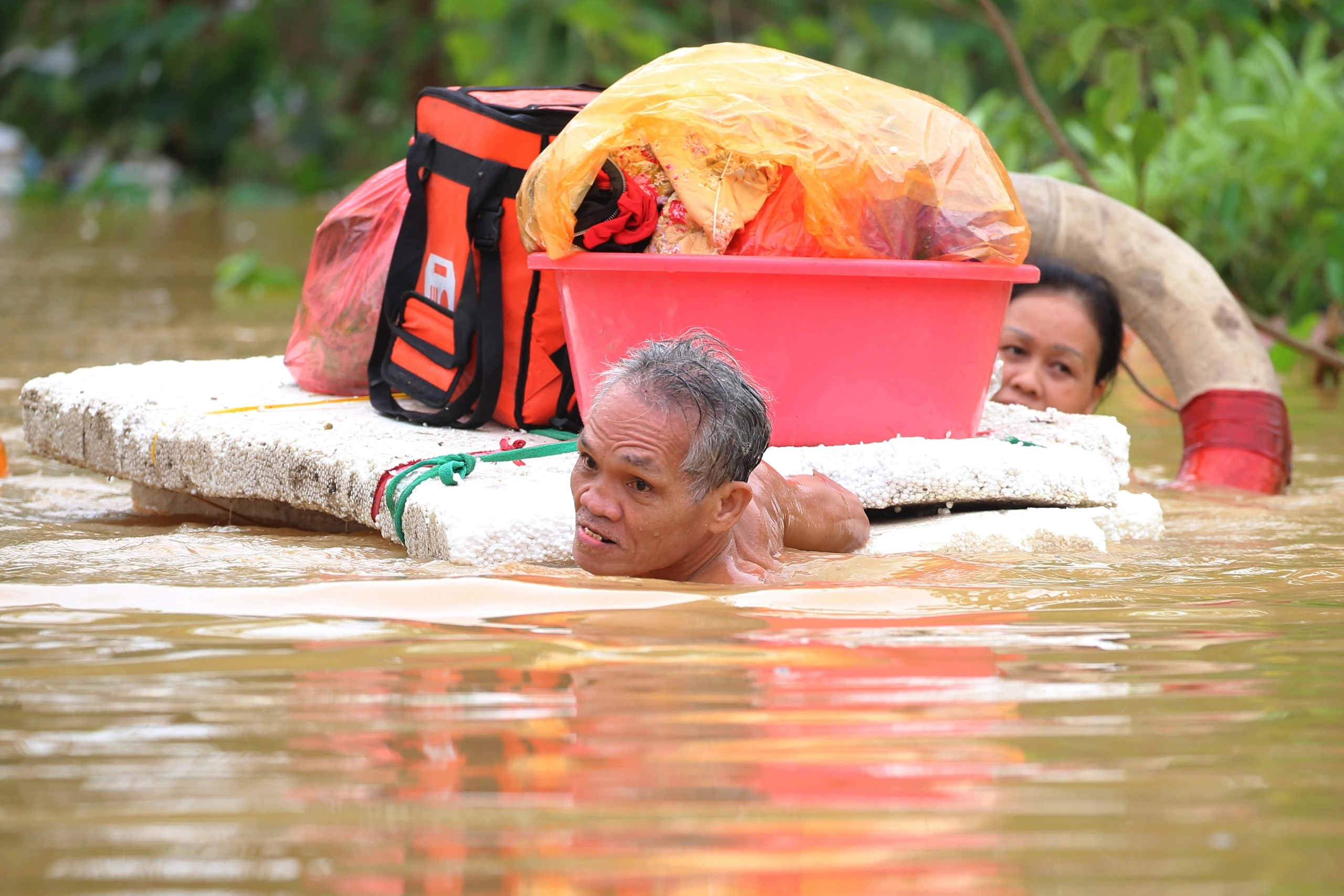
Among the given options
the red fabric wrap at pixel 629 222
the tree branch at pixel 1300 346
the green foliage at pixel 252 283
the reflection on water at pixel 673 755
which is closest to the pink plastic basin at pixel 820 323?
the red fabric wrap at pixel 629 222

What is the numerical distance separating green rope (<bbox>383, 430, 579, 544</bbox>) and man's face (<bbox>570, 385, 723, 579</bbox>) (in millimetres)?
299

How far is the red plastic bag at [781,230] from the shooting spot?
11.3ft

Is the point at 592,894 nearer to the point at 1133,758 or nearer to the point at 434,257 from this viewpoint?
the point at 1133,758

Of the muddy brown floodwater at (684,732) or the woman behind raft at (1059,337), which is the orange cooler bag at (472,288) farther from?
the woman behind raft at (1059,337)

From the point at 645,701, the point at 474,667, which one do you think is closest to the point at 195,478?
the point at 474,667

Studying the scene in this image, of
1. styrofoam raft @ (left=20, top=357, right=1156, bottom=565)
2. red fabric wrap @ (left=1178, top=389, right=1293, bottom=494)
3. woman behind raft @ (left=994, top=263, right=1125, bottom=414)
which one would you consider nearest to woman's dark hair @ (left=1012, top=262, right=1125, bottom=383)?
woman behind raft @ (left=994, top=263, right=1125, bottom=414)

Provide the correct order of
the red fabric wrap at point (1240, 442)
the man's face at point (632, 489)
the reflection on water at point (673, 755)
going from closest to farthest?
the reflection on water at point (673, 755)
the man's face at point (632, 489)
the red fabric wrap at point (1240, 442)

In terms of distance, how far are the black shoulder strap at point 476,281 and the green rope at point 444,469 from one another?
0.27 m

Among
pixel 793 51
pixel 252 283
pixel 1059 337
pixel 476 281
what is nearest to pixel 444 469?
pixel 476 281

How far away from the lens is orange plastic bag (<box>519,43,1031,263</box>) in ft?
11.3

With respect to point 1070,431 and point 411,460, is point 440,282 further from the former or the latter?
point 1070,431

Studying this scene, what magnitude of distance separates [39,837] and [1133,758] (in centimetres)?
122

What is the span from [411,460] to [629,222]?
2.33 ft

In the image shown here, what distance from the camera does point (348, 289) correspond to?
425 cm
